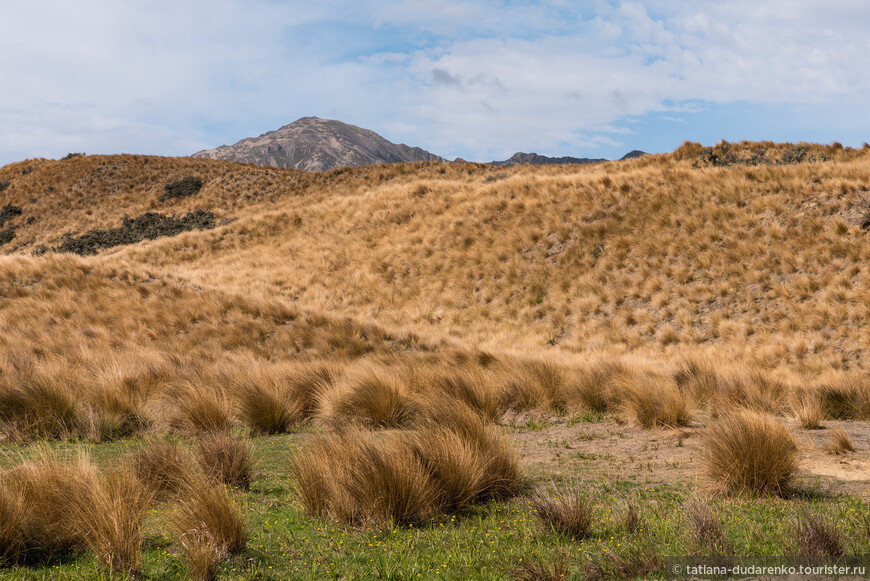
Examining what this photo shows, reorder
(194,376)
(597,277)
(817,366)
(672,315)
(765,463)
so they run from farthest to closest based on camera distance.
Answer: (597,277)
(672,315)
(817,366)
(194,376)
(765,463)

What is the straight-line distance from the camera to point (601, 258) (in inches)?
891

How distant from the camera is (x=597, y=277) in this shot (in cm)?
2186

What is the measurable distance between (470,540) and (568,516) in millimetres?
798

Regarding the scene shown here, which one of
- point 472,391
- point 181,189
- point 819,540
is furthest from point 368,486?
point 181,189

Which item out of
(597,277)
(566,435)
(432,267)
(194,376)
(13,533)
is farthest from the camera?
(432,267)

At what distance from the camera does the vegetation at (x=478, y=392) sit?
457 cm

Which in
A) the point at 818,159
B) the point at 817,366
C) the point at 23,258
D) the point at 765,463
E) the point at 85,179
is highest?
the point at 85,179

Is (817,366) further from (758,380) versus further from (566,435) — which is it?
(566,435)

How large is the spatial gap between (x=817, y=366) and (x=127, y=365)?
1508 cm

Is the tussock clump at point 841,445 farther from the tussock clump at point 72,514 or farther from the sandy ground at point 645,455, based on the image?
the tussock clump at point 72,514

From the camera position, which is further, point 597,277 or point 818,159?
point 818,159

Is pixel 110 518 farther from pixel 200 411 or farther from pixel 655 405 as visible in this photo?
pixel 655 405

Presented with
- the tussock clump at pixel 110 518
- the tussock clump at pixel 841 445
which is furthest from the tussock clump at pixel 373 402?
the tussock clump at pixel 841 445

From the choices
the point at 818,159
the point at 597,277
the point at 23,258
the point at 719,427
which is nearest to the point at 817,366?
the point at 597,277
